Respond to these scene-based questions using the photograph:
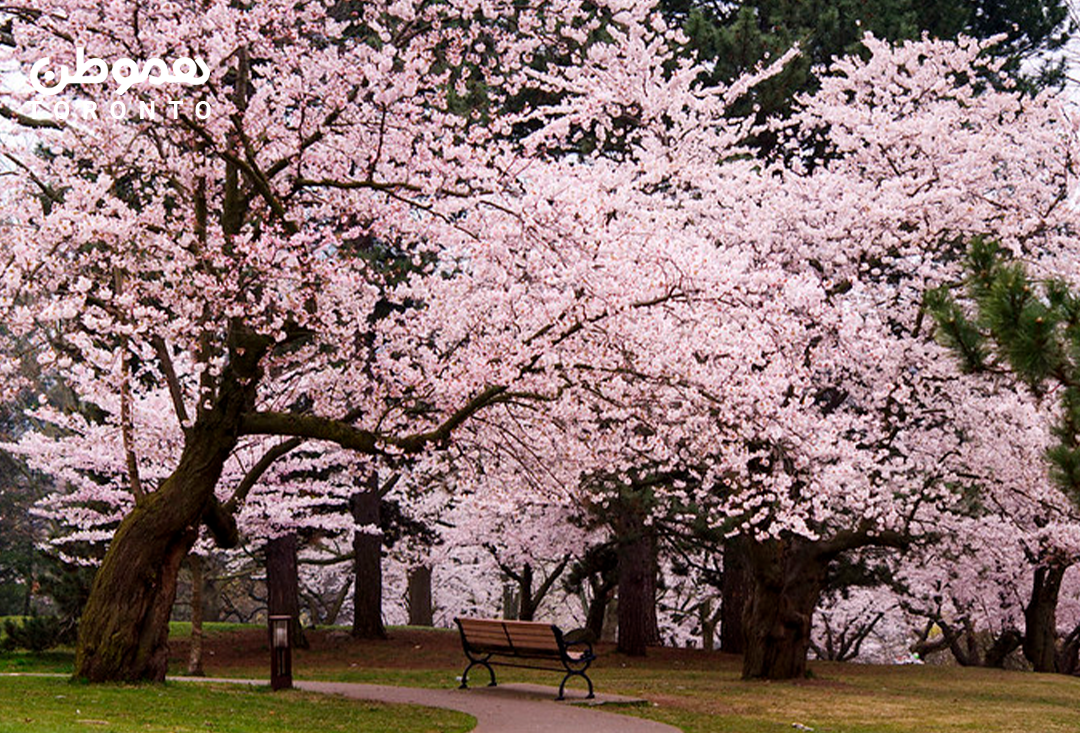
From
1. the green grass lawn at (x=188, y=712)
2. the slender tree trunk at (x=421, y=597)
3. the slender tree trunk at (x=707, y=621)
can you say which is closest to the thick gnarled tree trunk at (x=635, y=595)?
the slender tree trunk at (x=707, y=621)

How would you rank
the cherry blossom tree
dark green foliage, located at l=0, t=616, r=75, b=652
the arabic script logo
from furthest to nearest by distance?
1. dark green foliage, located at l=0, t=616, r=75, b=652
2. the cherry blossom tree
3. the arabic script logo

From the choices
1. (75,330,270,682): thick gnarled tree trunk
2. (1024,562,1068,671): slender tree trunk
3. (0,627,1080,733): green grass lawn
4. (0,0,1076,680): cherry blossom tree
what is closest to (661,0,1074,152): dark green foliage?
(0,0,1076,680): cherry blossom tree

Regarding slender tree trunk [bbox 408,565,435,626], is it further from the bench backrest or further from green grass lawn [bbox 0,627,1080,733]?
the bench backrest

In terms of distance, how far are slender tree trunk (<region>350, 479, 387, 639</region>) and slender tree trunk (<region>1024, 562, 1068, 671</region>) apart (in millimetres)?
12847

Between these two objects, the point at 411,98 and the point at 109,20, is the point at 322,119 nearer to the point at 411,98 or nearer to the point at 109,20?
the point at 411,98

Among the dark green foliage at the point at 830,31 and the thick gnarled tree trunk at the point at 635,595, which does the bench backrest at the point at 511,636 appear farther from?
the dark green foliage at the point at 830,31

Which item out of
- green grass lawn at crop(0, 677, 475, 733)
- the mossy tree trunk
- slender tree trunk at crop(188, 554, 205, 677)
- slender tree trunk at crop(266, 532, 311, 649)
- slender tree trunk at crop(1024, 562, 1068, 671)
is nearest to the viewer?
green grass lawn at crop(0, 677, 475, 733)

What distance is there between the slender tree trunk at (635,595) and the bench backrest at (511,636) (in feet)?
26.2

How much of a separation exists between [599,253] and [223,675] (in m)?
9.24

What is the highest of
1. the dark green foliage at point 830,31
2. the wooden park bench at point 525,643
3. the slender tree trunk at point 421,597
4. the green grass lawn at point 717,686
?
the dark green foliage at point 830,31

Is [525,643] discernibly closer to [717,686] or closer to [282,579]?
[717,686]

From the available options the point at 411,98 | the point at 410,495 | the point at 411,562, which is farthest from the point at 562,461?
the point at 411,562

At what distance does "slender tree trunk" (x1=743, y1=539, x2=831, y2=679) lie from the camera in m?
16.4

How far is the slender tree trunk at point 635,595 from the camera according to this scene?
2152cm
